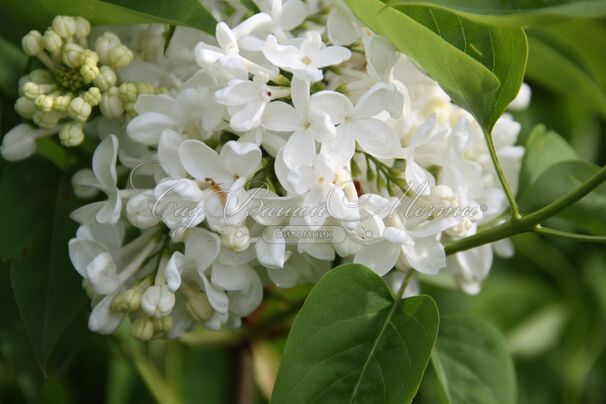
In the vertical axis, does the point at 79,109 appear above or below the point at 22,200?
above

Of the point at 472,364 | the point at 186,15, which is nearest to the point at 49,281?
the point at 186,15

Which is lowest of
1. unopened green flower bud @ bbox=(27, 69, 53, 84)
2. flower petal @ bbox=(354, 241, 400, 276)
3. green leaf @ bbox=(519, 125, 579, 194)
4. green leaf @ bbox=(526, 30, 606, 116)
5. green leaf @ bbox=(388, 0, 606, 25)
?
green leaf @ bbox=(526, 30, 606, 116)

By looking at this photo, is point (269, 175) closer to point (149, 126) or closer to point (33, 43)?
point (149, 126)

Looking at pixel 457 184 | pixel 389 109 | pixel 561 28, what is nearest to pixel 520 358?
pixel 561 28

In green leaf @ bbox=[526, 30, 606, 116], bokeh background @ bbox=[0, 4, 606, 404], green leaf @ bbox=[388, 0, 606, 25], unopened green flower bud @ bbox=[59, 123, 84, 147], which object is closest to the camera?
green leaf @ bbox=[388, 0, 606, 25]

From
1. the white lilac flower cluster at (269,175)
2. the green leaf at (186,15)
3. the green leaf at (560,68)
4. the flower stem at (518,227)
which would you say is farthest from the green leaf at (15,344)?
the green leaf at (560,68)

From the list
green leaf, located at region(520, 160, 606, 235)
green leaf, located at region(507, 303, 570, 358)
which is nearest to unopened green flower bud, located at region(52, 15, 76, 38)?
green leaf, located at region(520, 160, 606, 235)

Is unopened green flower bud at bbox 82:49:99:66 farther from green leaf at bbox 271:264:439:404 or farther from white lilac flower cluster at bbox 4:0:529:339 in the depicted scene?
green leaf at bbox 271:264:439:404
